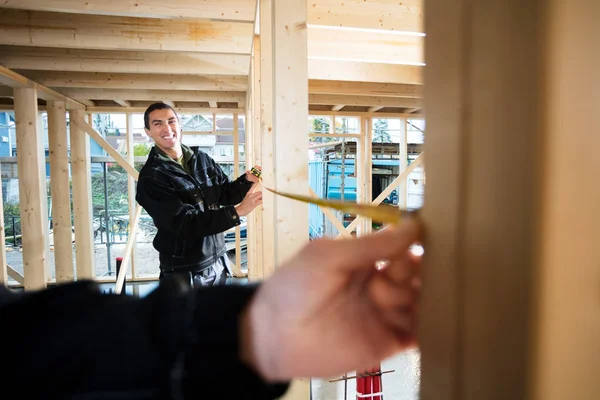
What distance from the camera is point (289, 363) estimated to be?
0.45m

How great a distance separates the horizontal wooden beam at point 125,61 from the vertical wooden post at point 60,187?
5.31 feet

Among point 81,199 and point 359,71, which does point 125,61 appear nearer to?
point 359,71

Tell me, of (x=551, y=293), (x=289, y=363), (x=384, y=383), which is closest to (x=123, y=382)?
(x=289, y=363)

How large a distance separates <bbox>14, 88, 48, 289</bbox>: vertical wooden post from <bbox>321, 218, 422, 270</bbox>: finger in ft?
14.7

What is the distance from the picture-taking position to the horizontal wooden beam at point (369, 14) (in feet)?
8.73

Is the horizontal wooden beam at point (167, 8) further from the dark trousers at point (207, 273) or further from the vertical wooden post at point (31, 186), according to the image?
the vertical wooden post at point (31, 186)

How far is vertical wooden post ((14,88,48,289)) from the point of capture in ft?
12.7

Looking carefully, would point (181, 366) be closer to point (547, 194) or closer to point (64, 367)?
point (64, 367)

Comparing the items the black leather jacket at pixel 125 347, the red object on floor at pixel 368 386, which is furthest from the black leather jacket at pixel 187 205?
the black leather jacket at pixel 125 347

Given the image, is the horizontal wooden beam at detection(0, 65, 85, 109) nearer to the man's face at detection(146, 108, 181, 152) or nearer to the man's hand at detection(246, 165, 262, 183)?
the man's face at detection(146, 108, 181, 152)

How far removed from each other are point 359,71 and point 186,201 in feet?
7.60

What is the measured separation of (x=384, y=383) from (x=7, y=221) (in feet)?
32.9

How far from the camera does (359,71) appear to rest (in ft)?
12.7

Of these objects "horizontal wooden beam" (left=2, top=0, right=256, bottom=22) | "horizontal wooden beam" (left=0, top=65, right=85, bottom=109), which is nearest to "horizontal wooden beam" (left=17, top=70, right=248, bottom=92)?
"horizontal wooden beam" (left=0, top=65, right=85, bottom=109)
